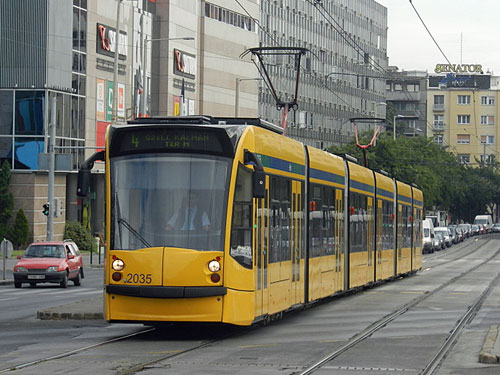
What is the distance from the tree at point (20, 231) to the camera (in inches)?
2451

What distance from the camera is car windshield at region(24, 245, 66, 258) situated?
37156mm

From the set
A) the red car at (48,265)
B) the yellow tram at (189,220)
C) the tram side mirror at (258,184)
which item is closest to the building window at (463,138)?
the red car at (48,265)

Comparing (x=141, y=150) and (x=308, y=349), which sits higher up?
(x=141, y=150)

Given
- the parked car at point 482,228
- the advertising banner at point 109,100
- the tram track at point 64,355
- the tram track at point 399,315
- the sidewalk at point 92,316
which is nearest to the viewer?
the tram track at point 64,355

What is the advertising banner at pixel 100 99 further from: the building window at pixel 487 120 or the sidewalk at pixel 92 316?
the building window at pixel 487 120

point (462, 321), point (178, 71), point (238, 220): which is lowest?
point (462, 321)

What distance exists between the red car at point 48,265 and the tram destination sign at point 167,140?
1950cm

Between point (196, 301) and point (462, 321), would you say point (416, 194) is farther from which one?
point (196, 301)

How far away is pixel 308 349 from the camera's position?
1638 centimetres

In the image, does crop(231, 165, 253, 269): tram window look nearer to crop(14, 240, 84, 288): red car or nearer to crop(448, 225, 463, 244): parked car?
crop(14, 240, 84, 288): red car

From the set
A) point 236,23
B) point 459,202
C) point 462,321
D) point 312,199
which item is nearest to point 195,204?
point 312,199

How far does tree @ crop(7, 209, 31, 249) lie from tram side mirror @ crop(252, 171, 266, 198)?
46999 millimetres

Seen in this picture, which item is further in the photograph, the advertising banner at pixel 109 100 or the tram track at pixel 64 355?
the advertising banner at pixel 109 100

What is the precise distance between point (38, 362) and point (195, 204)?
10.9 ft
